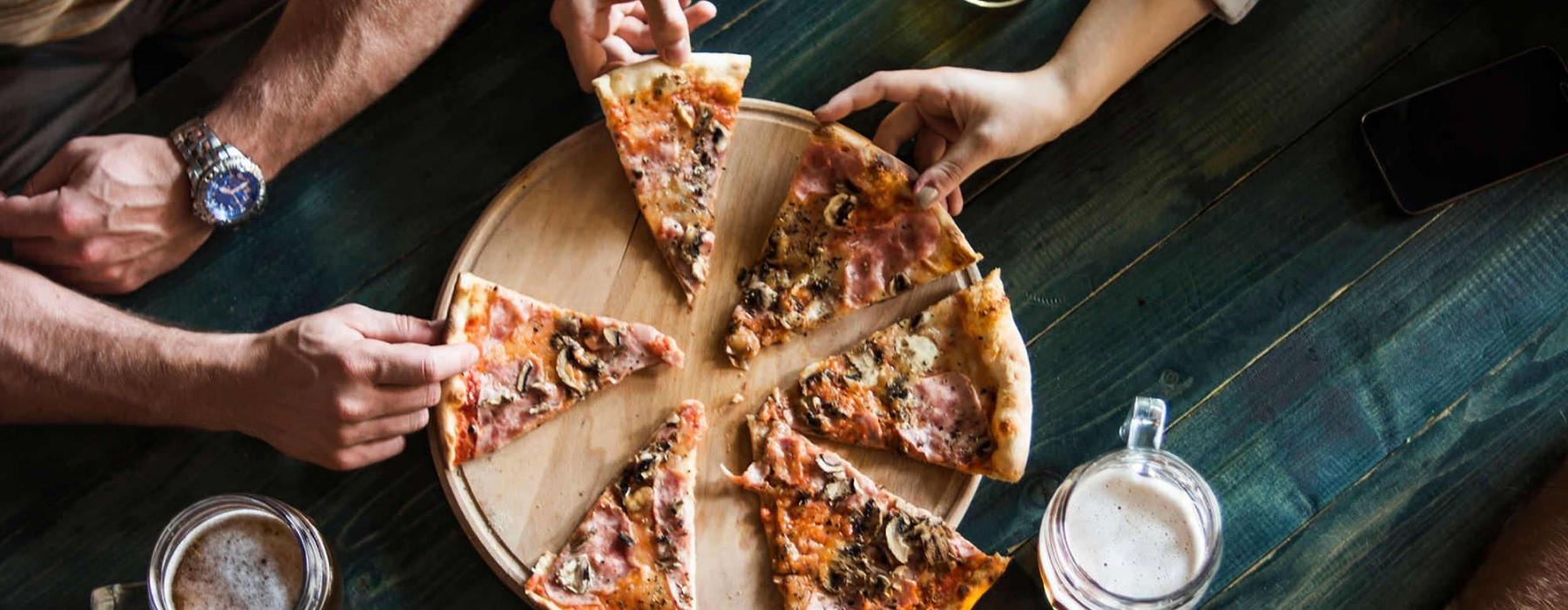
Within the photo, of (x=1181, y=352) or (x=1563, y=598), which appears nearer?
(x=1563, y=598)

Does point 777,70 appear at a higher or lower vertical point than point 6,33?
lower

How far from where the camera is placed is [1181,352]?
2.59 meters

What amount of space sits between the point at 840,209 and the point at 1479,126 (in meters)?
1.31

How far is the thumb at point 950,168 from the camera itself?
241 centimetres

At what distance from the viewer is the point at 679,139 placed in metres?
2.50

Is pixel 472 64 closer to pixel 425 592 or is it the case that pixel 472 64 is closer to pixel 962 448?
pixel 425 592

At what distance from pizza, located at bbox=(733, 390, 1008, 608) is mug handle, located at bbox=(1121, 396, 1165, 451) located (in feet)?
1.19

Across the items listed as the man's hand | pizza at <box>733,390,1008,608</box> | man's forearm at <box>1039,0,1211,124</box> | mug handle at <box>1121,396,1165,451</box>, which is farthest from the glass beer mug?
man's forearm at <box>1039,0,1211,124</box>

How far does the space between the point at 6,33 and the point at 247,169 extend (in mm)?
505

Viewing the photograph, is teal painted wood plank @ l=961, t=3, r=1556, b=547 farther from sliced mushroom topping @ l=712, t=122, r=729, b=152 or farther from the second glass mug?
sliced mushroom topping @ l=712, t=122, r=729, b=152

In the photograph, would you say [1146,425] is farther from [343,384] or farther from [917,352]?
[343,384]

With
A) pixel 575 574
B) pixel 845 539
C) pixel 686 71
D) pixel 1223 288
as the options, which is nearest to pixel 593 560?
pixel 575 574

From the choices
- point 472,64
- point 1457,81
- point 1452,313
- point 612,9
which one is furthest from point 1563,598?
point 472,64

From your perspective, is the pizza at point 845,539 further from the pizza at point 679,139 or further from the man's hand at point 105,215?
the man's hand at point 105,215
